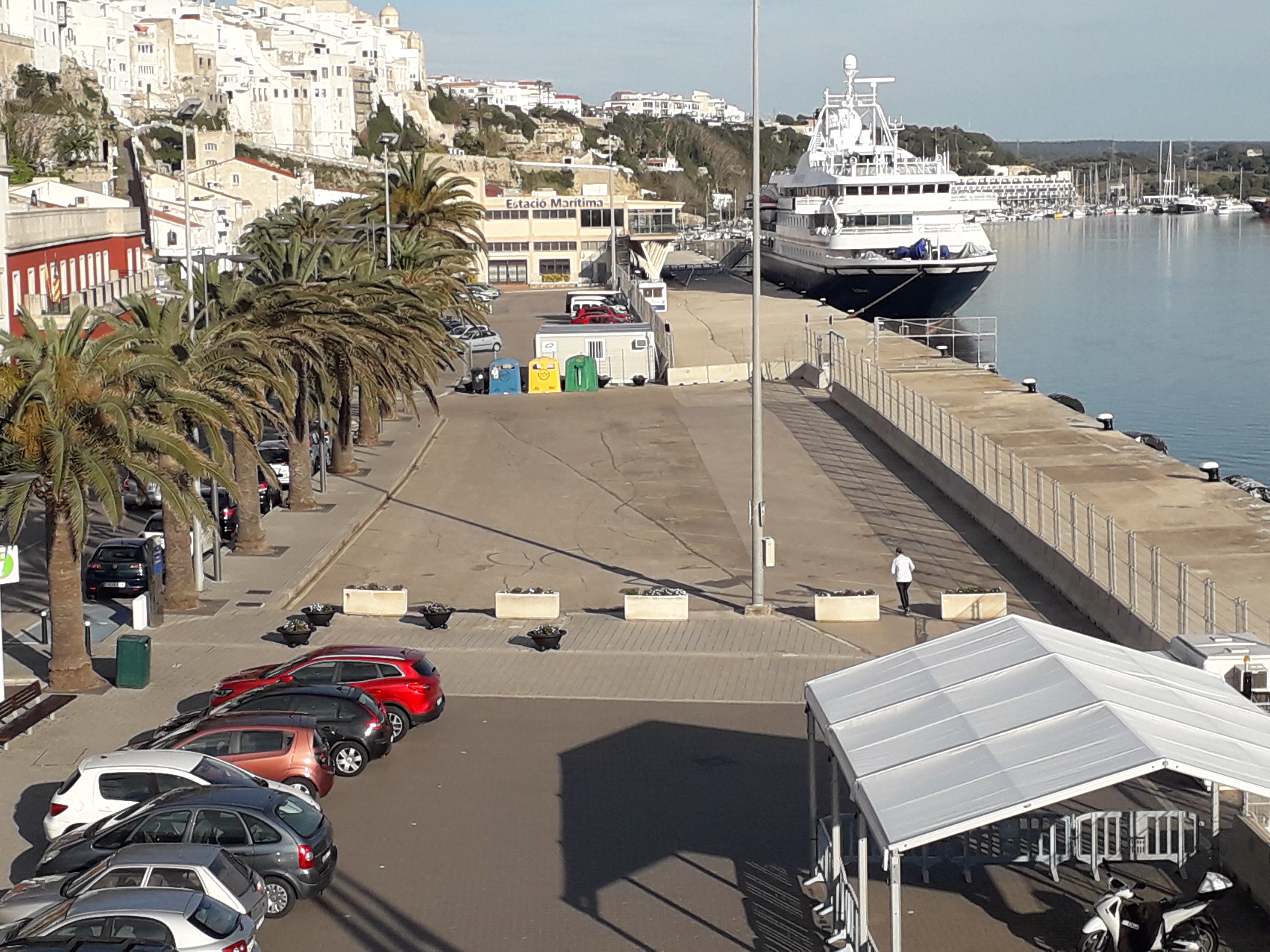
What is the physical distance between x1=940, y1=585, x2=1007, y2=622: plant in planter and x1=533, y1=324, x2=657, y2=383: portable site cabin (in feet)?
111

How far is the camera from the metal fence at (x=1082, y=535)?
2128 cm

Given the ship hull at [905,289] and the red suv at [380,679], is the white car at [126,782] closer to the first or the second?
the red suv at [380,679]

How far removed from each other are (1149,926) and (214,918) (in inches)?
283

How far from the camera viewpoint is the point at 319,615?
23484 millimetres

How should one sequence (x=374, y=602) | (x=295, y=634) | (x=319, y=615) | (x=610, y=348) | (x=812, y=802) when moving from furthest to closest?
(x=610, y=348) < (x=374, y=602) < (x=319, y=615) < (x=295, y=634) < (x=812, y=802)

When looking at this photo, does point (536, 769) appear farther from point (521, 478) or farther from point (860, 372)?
point (860, 372)

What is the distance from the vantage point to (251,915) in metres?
12.3

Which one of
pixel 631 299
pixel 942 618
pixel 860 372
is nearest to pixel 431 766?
pixel 942 618

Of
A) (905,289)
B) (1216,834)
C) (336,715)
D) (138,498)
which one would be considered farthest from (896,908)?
(905,289)

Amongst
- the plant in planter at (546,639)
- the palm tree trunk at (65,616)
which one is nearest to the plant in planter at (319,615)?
the plant in planter at (546,639)

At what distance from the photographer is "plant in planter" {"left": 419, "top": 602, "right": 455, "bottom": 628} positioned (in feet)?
77.3

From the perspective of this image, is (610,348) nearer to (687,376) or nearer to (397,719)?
(687,376)

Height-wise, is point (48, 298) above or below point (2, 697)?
above

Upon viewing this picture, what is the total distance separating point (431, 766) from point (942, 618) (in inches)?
390
